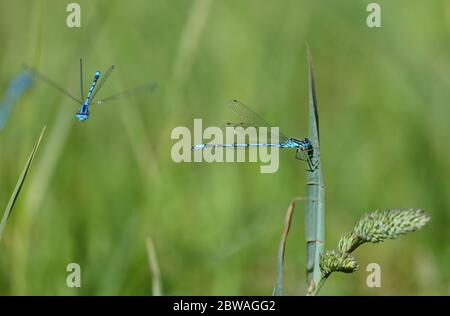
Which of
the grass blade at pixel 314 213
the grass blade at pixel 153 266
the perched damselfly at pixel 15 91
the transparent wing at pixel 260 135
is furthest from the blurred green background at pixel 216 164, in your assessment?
the grass blade at pixel 314 213

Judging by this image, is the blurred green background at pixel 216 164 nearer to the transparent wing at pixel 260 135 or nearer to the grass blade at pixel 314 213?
the transparent wing at pixel 260 135

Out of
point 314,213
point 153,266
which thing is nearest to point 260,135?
point 153,266

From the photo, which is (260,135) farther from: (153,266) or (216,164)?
(153,266)

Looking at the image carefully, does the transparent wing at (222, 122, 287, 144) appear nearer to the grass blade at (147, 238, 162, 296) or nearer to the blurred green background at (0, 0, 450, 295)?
the blurred green background at (0, 0, 450, 295)

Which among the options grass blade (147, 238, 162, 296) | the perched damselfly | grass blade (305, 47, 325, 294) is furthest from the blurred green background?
grass blade (305, 47, 325, 294)

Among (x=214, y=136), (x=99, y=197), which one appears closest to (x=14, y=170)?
(x=99, y=197)
